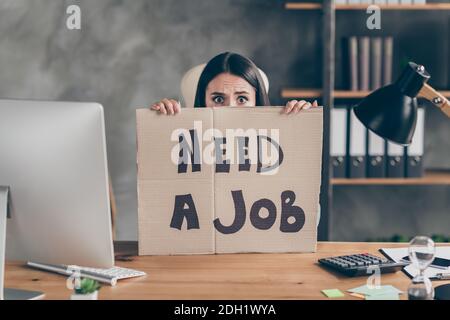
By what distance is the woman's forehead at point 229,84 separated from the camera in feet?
7.72

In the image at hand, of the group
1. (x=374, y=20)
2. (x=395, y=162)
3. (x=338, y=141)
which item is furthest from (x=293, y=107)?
(x=374, y=20)

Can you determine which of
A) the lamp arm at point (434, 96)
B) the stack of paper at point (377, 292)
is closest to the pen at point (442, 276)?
the stack of paper at point (377, 292)

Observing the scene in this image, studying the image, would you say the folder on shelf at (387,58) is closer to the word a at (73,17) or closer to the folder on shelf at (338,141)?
the folder on shelf at (338,141)

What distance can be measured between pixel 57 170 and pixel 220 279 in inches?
17.0

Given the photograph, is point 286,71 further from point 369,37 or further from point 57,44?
point 57,44

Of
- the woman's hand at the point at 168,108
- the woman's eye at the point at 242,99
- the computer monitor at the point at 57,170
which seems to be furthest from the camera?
the woman's eye at the point at 242,99

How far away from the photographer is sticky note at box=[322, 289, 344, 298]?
1420mm

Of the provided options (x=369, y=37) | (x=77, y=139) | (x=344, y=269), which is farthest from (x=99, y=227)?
(x=369, y=37)

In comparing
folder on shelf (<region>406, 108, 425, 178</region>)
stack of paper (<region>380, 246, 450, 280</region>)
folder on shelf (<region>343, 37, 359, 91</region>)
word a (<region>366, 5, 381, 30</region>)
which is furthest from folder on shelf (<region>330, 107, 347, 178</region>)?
stack of paper (<region>380, 246, 450, 280</region>)

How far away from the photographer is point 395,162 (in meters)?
3.09

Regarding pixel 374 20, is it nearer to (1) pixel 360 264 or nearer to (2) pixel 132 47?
(2) pixel 132 47

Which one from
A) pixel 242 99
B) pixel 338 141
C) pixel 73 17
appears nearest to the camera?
pixel 242 99

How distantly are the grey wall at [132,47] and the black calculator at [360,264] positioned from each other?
1.82 m
